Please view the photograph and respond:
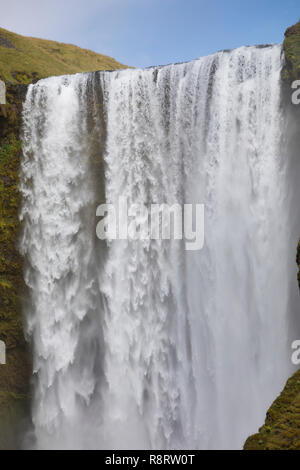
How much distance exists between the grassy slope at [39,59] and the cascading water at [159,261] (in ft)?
15.2

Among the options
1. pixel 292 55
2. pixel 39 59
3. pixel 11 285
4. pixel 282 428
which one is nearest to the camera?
pixel 282 428

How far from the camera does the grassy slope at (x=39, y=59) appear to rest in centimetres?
2130

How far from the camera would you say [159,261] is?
14.8 m

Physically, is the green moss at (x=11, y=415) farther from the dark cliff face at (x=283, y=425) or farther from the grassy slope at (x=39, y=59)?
the grassy slope at (x=39, y=59)

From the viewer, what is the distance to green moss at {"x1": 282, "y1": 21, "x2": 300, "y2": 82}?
1218 cm

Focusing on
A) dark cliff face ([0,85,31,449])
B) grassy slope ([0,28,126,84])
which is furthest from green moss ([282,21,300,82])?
grassy slope ([0,28,126,84])

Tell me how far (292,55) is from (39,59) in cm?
1708

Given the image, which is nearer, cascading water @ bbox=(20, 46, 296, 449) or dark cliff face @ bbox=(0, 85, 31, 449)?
cascading water @ bbox=(20, 46, 296, 449)

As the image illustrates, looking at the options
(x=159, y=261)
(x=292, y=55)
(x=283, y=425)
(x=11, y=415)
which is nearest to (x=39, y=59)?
(x=159, y=261)

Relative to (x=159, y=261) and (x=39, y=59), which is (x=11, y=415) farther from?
(x=39, y=59)

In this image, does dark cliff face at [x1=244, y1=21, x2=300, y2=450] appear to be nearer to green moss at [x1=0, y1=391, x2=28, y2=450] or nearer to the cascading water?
the cascading water

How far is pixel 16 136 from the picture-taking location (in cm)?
1623

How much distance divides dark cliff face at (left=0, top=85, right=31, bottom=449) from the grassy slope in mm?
1886

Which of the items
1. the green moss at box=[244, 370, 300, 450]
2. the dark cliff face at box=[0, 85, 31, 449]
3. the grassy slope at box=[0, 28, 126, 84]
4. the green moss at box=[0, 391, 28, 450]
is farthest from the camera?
the grassy slope at box=[0, 28, 126, 84]
